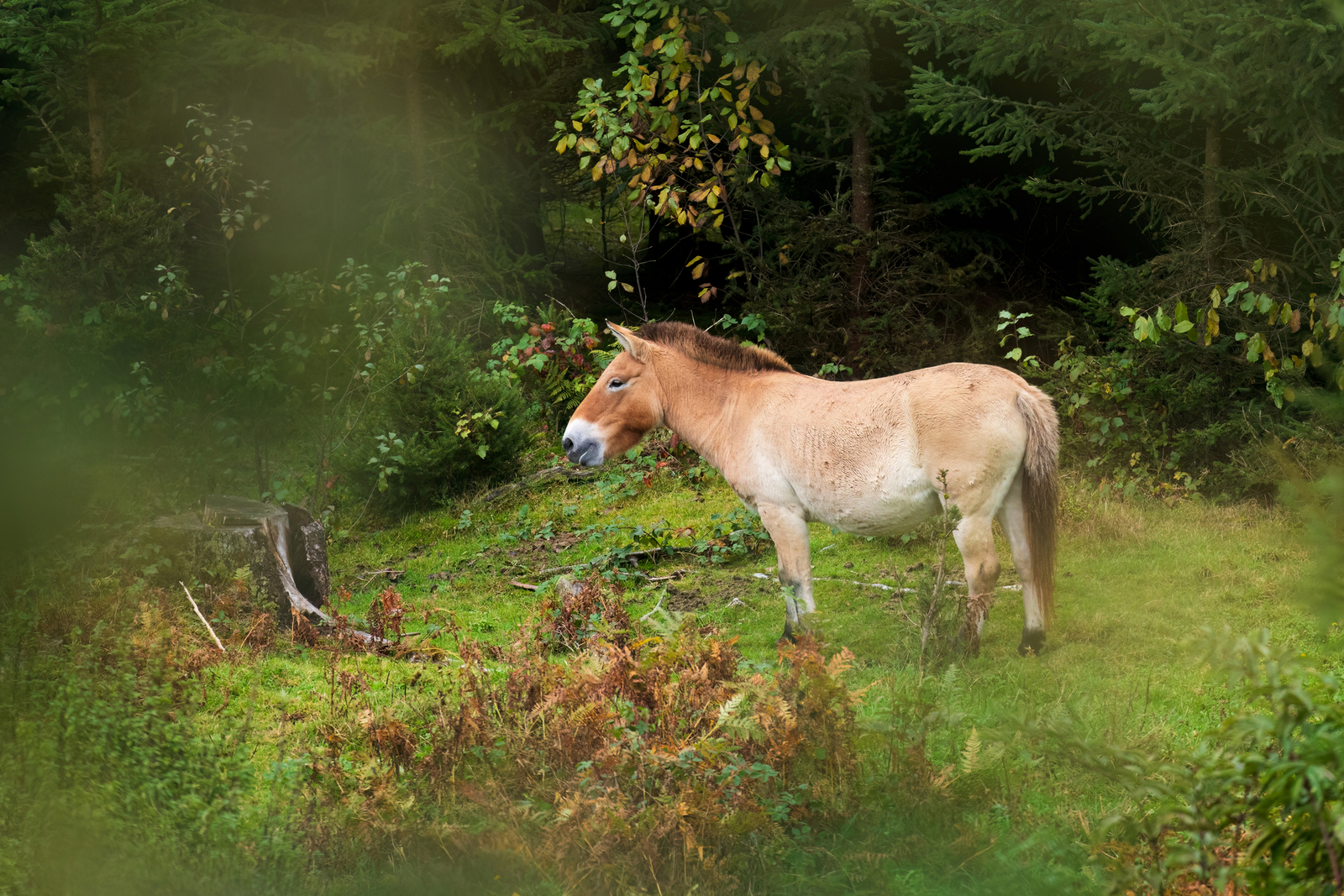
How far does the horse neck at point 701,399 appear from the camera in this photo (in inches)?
241

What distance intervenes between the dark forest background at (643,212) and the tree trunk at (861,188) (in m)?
0.04

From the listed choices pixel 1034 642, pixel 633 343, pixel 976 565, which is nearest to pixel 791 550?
pixel 976 565

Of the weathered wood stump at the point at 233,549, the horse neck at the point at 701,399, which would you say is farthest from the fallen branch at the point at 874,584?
the weathered wood stump at the point at 233,549

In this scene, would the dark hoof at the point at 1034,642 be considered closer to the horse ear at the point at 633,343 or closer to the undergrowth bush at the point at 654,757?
the undergrowth bush at the point at 654,757

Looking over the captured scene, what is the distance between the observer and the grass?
3.08m

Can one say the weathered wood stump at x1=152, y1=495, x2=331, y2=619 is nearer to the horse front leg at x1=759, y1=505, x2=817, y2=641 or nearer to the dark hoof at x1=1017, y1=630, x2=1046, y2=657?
the horse front leg at x1=759, y1=505, x2=817, y2=641

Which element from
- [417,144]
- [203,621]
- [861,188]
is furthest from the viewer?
[417,144]

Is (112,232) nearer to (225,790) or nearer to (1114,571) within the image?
(225,790)

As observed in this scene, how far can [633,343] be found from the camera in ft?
20.2

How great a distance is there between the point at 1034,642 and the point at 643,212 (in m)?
8.03

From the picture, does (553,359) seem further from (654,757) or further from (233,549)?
(654,757)

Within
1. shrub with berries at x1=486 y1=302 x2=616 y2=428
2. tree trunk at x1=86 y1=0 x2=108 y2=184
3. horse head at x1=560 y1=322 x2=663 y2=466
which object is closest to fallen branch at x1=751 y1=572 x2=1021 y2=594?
horse head at x1=560 y1=322 x2=663 y2=466

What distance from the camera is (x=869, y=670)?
5.18m

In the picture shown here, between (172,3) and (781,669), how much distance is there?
10.1 m
